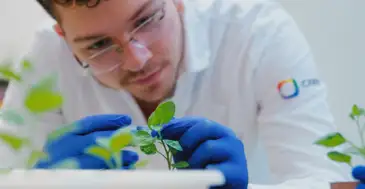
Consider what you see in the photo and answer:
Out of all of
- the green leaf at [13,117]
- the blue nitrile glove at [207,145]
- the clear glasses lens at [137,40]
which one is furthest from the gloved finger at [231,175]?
the clear glasses lens at [137,40]

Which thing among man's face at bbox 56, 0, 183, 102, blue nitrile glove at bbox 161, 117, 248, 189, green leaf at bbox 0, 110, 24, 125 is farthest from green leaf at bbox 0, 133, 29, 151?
man's face at bbox 56, 0, 183, 102

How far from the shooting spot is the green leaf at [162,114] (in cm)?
42

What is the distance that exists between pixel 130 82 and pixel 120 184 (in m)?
0.60

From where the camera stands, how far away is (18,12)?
160 cm

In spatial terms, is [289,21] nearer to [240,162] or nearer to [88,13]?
[88,13]

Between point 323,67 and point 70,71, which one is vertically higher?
point 323,67

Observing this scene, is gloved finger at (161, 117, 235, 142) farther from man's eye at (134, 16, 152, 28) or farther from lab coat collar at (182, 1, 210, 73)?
lab coat collar at (182, 1, 210, 73)

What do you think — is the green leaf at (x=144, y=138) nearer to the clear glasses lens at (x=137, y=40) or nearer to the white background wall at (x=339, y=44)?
the clear glasses lens at (x=137, y=40)

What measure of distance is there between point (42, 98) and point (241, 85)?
765 millimetres

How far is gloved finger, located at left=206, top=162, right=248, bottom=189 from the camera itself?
1.50 ft

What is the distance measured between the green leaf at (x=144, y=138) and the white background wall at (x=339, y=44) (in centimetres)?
102

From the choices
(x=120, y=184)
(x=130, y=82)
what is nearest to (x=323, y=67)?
(x=130, y=82)

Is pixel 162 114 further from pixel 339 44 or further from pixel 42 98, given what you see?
pixel 339 44

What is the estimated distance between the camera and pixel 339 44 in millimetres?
1341
